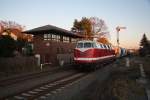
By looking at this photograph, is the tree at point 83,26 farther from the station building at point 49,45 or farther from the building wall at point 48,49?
the building wall at point 48,49

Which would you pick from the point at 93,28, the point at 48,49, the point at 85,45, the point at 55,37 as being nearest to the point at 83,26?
the point at 93,28

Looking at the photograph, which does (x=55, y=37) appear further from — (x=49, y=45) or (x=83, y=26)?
(x=83, y=26)

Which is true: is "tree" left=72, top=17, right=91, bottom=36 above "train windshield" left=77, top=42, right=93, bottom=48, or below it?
above

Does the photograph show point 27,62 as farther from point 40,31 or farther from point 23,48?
point 23,48

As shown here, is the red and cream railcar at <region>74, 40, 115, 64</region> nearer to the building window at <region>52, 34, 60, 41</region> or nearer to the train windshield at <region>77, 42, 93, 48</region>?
the train windshield at <region>77, 42, 93, 48</region>

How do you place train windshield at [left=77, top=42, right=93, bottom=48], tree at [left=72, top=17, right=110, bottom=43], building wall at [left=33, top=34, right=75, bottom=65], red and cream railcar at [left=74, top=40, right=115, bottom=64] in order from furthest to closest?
tree at [left=72, top=17, right=110, bottom=43]
building wall at [left=33, top=34, right=75, bottom=65]
train windshield at [left=77, top=42, right=93, bottom=48]
red and cream railcar at [left=74, top=40, right=115, bottom=64]

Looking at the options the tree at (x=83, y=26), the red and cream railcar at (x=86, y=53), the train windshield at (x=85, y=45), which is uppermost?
the tree at (x=83, y=26)

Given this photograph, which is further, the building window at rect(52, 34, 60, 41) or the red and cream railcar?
the building window at rect(52, 34, 60, 41)

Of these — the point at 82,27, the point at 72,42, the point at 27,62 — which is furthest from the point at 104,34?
the point at 27,62

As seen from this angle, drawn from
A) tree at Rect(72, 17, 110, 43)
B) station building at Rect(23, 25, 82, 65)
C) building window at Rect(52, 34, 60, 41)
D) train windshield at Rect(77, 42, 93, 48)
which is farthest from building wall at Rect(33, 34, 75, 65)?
tree at Rect(72, 17, 110, 43)

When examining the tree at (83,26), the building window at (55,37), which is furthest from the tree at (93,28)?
the building window at (55,37)

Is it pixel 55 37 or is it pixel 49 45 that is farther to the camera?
pixel 55 37

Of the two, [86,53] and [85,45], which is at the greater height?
[85,45]

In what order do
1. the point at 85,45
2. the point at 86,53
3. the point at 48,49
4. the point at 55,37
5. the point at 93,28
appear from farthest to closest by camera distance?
the point at 93,28 < the point at 55,37 < the point at 48,49 < the point at 85,45 < the point at 86,53
